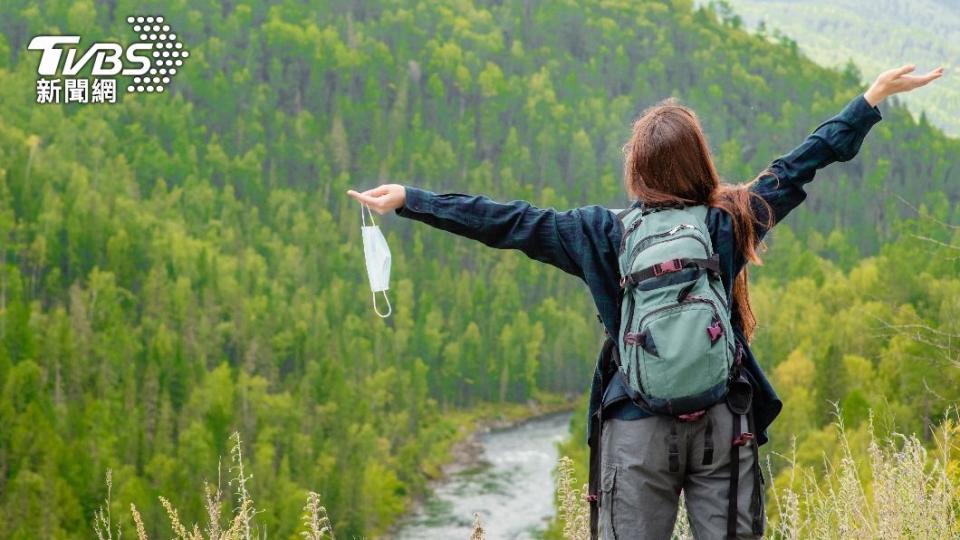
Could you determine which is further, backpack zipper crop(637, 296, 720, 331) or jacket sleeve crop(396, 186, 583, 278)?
jacket sleeve crop(396, 186, 583, 278)

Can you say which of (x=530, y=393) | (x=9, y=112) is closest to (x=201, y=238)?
(x=9, y=112)

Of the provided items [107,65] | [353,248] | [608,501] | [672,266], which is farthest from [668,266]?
[353,248]

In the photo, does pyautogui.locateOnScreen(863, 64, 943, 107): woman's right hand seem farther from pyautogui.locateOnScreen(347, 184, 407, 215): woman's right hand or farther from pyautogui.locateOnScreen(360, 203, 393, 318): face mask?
pyautogui.locateOnScreen(360, 203, 393, 318): face mask

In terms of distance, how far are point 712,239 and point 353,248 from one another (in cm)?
Answer: 9164

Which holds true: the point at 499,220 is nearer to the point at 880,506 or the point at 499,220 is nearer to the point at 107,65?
the point at 880,506

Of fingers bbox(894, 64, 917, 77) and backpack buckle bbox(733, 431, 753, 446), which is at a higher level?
fingers bbox(894, 64, 917, 77)

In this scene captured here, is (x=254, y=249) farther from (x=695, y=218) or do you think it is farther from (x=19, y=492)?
(x=695, y=218)

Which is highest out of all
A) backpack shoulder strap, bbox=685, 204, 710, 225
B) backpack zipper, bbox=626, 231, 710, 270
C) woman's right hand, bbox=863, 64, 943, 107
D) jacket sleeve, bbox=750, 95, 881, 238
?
woman's right hand, bbox=863, 64, 943, 107

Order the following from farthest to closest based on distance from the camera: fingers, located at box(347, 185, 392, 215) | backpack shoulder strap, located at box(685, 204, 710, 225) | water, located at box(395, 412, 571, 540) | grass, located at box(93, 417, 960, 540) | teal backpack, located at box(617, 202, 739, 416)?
A: water, located at box(395, 412, 571, 540) → grass, located at box(93, 417, 960, 540) → fingers, located at box(347, 185, 392, 215) → backpack shoulder strap, located at box(685, 204, 710, 225) → teal backpack, located at box(617, 202, 739, 416)

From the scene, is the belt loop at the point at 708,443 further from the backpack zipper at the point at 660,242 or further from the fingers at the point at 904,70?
the fingers at the point at 904,70

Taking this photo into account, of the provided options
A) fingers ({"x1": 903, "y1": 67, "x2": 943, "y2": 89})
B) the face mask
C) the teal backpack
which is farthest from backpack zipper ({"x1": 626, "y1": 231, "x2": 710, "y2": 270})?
fingers ({"x1": 903, "y1": 67, "x2": 943, "y2": 89})

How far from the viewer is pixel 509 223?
130 inches

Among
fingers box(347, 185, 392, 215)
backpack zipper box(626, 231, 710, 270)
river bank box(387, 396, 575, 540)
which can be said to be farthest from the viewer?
river bank box(387, 396, 575, 540)

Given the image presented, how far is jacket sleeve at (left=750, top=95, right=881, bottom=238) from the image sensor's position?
3334 mm
